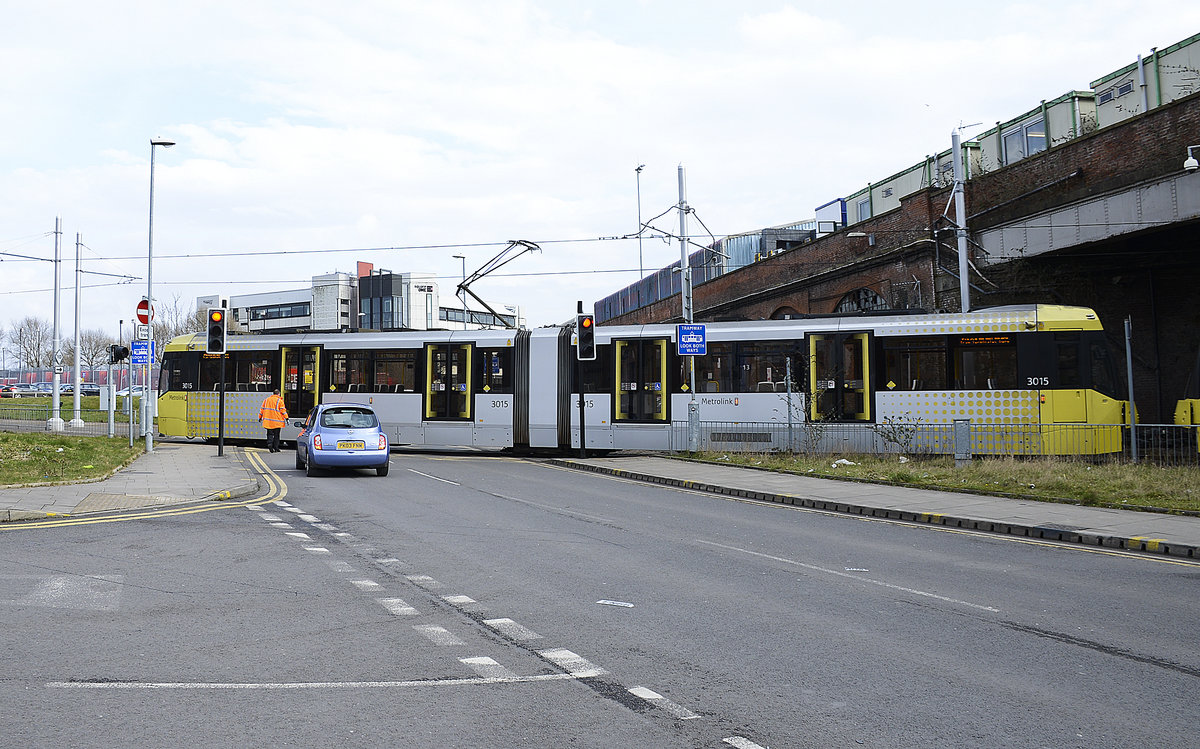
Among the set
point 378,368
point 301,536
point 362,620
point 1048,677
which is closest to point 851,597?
point 1048,677

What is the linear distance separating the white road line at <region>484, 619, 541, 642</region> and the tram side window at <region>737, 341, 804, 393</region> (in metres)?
17.2

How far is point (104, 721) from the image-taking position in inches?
190

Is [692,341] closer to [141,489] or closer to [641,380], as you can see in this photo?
[641,380]

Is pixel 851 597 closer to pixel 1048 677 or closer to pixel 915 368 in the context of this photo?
pixel 1048 677

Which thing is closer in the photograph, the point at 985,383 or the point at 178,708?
the point at 178,708

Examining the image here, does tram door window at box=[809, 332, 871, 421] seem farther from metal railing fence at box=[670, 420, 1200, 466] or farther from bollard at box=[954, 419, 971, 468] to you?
bollard at box=[954, 419, 971, 468]

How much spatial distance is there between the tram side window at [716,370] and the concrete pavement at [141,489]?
36.6ft

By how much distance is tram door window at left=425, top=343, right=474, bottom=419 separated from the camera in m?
26.4

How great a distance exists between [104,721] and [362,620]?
2.42 meters

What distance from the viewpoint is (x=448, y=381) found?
26.5 m

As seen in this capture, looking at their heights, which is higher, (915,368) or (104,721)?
(915,368)

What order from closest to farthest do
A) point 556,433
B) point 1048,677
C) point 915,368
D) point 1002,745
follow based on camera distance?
point 1002,745
point 1048,677
point 915,368
point 556,433

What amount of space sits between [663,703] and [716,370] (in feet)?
63.0

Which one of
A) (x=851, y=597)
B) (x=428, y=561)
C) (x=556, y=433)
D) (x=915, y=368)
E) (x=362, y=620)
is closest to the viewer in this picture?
(x=362, y=620)
